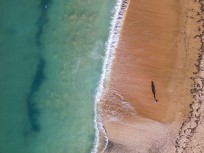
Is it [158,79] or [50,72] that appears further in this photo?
[50,72]

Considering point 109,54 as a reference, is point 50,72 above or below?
below

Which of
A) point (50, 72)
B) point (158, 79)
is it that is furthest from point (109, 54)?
point (50, 72)

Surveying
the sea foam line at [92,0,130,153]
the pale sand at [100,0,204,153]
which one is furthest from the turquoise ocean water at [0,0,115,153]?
the pale sand at [100,0,204,153]

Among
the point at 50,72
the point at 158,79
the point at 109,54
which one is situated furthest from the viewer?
the point at 50,72

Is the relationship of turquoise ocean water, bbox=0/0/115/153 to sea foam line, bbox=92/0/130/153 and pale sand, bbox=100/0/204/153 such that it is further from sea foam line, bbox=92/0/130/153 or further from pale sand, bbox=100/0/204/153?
pale sand, bbox=100/0/204/153

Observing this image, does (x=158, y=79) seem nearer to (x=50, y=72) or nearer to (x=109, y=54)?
(x=109, y=54)
